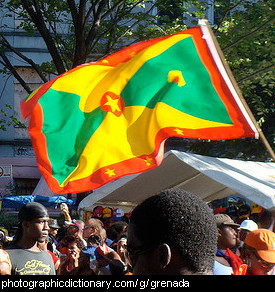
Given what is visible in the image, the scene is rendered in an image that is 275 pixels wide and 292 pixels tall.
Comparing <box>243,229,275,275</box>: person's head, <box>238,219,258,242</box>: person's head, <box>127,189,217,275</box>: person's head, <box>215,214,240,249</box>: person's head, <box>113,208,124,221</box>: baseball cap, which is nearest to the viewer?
<box>127,189,217,275</box>: person's head

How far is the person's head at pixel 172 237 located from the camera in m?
2.25

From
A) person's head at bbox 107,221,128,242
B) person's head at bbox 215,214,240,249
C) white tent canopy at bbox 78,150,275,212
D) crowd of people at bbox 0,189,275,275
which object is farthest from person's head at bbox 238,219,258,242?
person's head at bbox 107,221,128,242

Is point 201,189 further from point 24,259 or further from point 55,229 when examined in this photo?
point 24,259

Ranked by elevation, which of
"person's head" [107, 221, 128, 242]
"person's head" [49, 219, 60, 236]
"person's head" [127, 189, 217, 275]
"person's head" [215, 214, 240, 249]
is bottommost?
"person's head" [49, 219, 60, 236]

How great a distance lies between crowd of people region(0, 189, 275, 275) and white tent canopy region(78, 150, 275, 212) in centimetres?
52

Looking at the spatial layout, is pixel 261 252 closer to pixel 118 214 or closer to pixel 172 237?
pixel 172 237

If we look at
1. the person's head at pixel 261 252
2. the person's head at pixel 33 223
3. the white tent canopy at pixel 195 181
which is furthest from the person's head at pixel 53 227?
the person's head at pixel 261 252

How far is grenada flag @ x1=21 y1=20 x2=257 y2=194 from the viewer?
17.3 ft

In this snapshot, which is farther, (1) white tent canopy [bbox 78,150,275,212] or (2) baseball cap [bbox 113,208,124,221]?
(2) baseball cap [bbox 113,208,124,221]

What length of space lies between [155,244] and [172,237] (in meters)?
0.08

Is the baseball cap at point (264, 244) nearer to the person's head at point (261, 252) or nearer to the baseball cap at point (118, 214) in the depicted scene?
the person's head at point (261, 252)

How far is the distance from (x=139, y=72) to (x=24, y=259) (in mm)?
2098

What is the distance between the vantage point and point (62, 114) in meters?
5.89

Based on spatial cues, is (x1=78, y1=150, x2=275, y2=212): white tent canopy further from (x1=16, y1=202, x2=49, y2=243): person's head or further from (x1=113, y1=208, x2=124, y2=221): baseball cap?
(x1=16, y1=202, x2=49, y2=243): person's head
